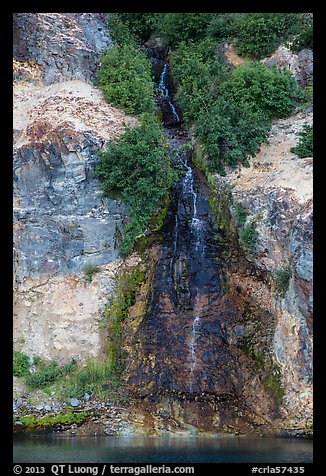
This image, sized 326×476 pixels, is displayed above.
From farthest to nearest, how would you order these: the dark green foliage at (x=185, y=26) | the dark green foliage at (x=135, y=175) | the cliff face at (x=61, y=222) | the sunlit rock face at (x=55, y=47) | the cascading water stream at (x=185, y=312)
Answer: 1. the dark green foliage at (x=185, y=26)
2. the sunlit rock face at (x=55, y=47)
3. the dark green foliage at (x=135, y=175)
4. the cliff face at (x=61, y=222)
5. the cascading water stream at (x=185, y=312)

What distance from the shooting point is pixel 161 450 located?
9.20m

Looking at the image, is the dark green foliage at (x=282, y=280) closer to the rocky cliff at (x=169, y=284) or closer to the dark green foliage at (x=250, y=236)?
the rocky cliff at (x=169, y=284)

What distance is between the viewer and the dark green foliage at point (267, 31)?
56.5 feet

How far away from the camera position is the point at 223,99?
15.3 meters

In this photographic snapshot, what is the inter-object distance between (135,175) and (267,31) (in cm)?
859

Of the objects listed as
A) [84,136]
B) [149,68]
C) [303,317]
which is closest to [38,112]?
[84,136]

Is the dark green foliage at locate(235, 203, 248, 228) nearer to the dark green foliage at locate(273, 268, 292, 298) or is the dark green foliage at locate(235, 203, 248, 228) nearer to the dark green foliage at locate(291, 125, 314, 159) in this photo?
the dark green foliage at locate(273, 268, 292, 298)

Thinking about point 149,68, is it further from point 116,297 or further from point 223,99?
point 116,297

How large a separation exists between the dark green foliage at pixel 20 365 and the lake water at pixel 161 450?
6.79ft

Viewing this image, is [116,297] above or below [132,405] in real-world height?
above

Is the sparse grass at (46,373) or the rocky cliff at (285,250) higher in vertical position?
the rocky cliff at (285,250)

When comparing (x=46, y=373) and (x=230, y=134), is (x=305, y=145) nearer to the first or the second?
(x=230, y=134)

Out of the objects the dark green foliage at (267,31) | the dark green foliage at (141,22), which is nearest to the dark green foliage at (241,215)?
the dark green foliage at (267,31)

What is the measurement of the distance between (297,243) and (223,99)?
6.69m
